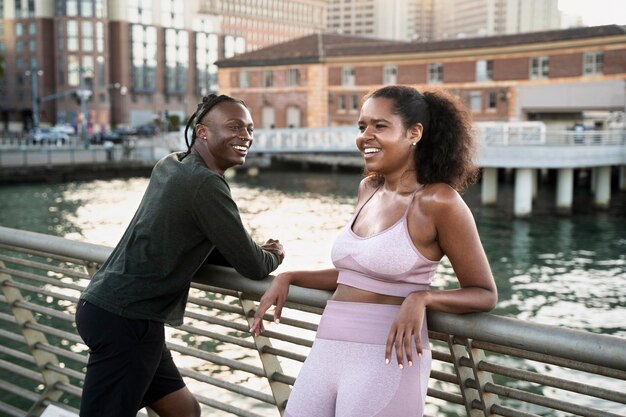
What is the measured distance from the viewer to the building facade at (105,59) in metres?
87.1

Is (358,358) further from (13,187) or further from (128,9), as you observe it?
(128,9)

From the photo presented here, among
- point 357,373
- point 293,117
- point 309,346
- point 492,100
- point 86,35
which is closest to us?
point 357,373

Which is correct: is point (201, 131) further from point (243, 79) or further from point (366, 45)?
point (243, 79)

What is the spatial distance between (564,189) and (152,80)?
7243cm

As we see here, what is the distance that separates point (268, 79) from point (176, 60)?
1746 inches

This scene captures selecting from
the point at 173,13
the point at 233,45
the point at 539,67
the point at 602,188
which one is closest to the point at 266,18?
the point at 233,45

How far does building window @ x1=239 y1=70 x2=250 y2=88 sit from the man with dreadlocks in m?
58.1

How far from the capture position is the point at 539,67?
48.0 meters

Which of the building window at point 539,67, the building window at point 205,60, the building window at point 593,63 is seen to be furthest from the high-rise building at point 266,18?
the building window at point 593,63

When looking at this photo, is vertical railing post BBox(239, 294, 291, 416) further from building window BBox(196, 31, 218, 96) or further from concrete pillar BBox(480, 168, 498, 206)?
building window BBox(196, 31, 218, 96)

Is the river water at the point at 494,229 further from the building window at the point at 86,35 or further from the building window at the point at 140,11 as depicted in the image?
the building window at the point at 140,11

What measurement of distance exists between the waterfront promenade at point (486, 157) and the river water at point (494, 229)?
108cm

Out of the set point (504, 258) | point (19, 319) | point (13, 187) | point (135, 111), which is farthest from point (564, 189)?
point (135, 111)

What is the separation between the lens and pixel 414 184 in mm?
2590
